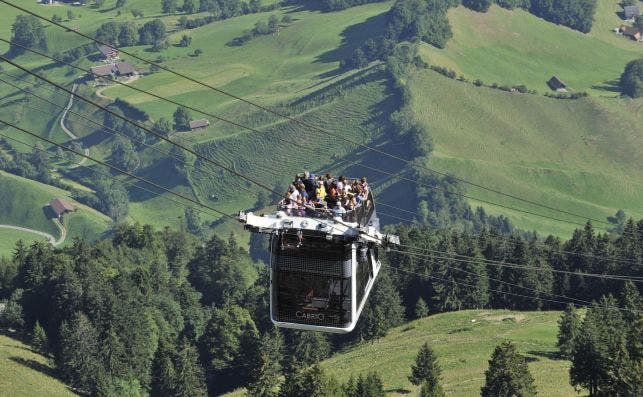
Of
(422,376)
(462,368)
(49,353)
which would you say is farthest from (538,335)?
(49,353)

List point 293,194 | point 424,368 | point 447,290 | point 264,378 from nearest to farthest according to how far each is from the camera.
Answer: point 293,194 < point 424,368 < point 264,378 < point 447,290

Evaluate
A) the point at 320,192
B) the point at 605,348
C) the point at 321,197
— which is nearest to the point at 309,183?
the point at 320,192

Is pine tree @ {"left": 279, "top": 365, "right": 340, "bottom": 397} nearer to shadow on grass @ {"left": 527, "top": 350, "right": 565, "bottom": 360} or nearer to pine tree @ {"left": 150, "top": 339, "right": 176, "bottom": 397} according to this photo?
shadow on grass @ {"left": 527, "top": 350, "right": 565, "bottom": 360}

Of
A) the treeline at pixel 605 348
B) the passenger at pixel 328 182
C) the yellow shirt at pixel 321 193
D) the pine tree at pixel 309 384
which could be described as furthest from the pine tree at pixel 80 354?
the yellow shirt at pixel 321 193

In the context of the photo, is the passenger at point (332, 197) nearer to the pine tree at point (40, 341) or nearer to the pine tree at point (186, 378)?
the pine tree at point (186, 378)

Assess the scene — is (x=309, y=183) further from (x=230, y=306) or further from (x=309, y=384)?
(x=230, y=306)

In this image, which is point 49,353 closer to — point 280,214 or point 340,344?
point 340,344
